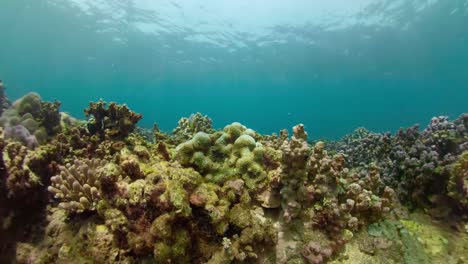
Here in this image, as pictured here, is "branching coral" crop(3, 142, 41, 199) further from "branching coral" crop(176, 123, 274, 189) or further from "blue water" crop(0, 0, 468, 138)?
"blue water" crop(0, 0, 468, 138)

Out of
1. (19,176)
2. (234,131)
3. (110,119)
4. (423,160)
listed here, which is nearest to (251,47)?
(110,119)

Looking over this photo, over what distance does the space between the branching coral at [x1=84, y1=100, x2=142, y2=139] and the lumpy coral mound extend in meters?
1.81

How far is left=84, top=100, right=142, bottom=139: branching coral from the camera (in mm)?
6699

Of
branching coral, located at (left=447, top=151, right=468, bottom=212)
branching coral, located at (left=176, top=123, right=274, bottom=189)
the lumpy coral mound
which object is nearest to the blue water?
branching coral, located at (left=447, top=151, right=468, bottom=212)

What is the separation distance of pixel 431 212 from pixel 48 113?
10.3 metres

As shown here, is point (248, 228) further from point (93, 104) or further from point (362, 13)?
point (362, 13)

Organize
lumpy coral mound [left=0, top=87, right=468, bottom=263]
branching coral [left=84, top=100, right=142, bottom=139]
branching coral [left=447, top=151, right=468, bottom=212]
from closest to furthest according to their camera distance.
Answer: lumpy coral mound [left=0, top=87, right=468, bottom=263]
branching coral [left=447, top=151, right=468, bottom=212]
branching coral [left=84, top=100, right=142, bottom=139]

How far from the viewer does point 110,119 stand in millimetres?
6855

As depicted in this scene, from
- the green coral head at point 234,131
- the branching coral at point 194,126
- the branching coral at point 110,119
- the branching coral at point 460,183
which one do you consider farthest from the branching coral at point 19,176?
the branching coral at point 460,183

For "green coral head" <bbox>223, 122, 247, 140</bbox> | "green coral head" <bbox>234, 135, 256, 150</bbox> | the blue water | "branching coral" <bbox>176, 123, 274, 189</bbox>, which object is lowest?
"branching coral" <bbox>176, 123, 274, 189</bbox>

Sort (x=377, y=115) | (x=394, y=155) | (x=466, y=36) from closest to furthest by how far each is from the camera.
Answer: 1. (x=394, y=155)
2. (x=466, y=36)
3. (x=377, y=115)

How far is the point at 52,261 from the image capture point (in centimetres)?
361

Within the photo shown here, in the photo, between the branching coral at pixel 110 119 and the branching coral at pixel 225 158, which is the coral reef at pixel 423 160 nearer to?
the branching coral at pixel 225 158

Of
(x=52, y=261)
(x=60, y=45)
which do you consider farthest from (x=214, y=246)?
(x=60, y=45)
